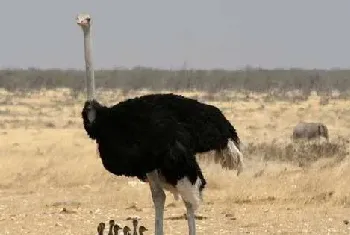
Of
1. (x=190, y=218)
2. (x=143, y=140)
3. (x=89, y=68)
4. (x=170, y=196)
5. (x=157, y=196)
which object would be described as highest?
(x=89, y=68)

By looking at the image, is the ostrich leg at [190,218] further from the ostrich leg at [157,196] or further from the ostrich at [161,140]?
the ostrich leg at [157,196]

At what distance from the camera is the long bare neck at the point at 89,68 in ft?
28.8

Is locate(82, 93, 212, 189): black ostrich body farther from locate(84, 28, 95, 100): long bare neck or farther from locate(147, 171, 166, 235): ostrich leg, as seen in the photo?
locate(84, 28, 95, 100): long bare neck

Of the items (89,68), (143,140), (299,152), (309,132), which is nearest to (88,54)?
(89,68)

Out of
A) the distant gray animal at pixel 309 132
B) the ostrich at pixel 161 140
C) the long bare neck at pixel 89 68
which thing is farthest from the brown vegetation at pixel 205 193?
the distant gray animal at pixel 309 132

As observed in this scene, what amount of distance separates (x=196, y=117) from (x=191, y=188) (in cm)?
64

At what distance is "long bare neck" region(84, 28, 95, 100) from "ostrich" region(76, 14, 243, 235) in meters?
0.08

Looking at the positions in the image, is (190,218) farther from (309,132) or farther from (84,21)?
(309,132)

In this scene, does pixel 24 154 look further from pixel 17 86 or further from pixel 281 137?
pixel 17 86

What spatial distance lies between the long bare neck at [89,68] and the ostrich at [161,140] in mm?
83

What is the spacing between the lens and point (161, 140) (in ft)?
26.9

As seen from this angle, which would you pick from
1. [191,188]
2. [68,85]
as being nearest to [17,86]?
[68,85]

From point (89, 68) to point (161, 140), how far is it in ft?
3.92

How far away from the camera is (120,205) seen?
1255 centimetres
